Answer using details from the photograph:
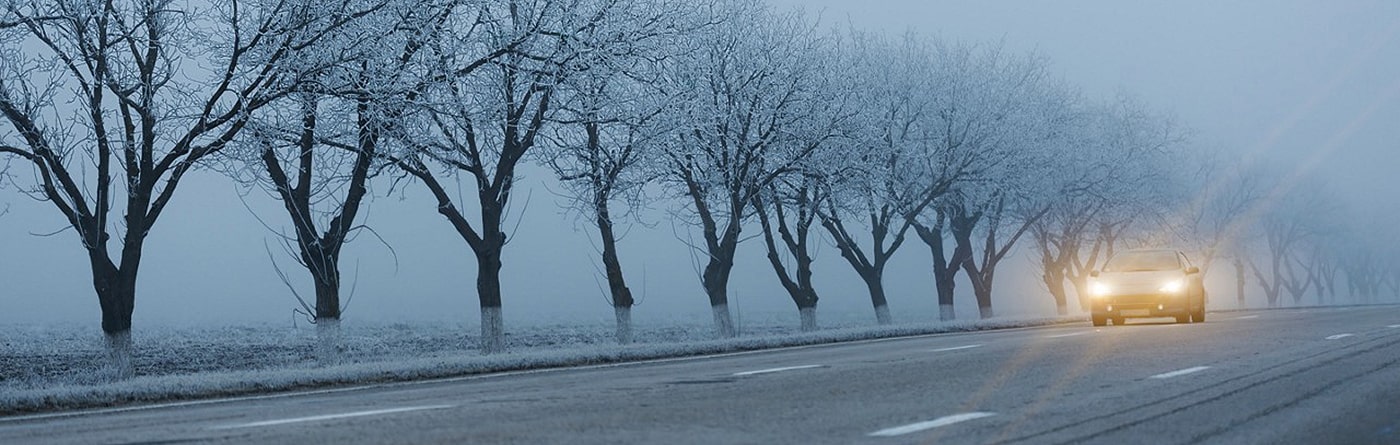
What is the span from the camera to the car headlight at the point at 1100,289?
29.3 metres

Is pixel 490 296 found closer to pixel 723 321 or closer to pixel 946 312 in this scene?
pixel 723 321

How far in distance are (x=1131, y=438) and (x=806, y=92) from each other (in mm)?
26774

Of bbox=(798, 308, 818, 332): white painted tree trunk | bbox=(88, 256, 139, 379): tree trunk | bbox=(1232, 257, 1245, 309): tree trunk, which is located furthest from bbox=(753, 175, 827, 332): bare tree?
bbox=(1232, 257, 1245, 309): tree trunk

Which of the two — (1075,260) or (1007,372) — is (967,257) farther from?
(1007,372)

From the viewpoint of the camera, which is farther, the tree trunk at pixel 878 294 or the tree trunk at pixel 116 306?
the tree trunk at pixel 878 294

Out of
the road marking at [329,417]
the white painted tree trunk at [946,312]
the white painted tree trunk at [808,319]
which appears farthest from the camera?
the white painted tree trunk at [946,312]

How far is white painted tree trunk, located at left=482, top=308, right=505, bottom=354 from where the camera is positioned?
84.2 ft

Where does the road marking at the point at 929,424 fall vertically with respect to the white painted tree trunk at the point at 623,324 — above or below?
below

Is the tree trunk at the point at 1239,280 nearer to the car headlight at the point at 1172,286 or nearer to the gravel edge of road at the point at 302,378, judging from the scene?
the car headlight at the point at 1172,286

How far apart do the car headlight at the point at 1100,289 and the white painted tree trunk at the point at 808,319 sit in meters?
9.32

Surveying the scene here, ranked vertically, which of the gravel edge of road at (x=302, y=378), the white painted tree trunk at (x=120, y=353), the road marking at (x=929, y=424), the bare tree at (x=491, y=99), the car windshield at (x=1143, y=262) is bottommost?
the road marking at (x=929, y=424)

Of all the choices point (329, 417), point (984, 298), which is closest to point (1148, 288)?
point (329, 417)

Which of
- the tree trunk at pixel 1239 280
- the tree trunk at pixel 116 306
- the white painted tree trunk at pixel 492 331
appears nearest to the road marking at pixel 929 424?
the tree trunk at pixel 116 306

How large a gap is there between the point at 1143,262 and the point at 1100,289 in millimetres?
1224
